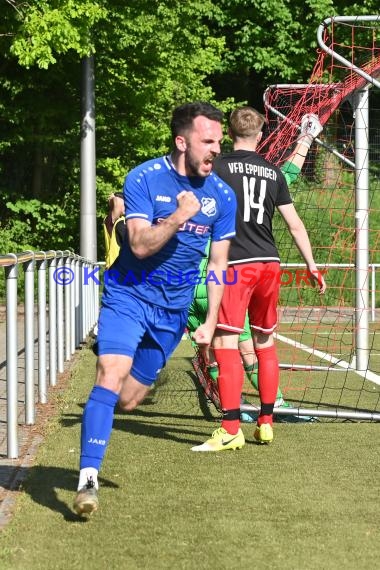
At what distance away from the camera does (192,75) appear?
29609 millimetres

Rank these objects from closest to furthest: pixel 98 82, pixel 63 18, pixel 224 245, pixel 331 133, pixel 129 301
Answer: pixel 129 301, pixel 224 245, pixel 331 133, pixel 63 18, pixel 98 82

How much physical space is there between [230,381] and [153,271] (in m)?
2.02

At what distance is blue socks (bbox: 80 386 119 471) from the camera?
563 centimetres

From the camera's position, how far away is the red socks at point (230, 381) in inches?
302

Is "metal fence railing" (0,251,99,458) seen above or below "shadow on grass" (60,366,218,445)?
above

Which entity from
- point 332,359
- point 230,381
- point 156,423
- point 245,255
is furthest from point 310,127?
point 332,359

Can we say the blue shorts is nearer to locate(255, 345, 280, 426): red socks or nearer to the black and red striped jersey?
the black and red striped jersey

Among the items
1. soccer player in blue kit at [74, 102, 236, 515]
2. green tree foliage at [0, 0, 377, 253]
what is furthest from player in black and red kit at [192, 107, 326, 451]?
green tree foliage at [0, 0, 377, 253]

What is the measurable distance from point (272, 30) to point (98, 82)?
11.5 m

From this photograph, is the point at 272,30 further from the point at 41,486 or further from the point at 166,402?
the point at 41,486

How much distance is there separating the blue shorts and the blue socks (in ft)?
0.71

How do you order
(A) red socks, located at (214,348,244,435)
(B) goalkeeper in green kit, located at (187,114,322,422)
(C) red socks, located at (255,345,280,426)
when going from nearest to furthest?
1. (A) red socks, located at (214,348,244,435)
2. (C) red socks, located at (255,345,280,426)
3. (B) goalkeeper in green kit, located at (187,114,322,422)

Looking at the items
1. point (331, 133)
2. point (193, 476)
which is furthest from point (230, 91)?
point (193, 476)
